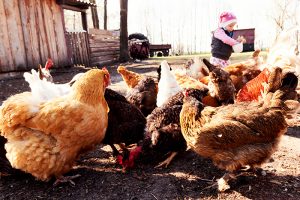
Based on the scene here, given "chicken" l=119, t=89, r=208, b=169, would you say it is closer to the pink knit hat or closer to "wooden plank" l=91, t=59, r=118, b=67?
the pink knit hat

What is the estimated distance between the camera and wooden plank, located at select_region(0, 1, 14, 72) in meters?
9.28

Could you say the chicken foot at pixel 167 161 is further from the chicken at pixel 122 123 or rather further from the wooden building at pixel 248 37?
the wooden building at pixel 248 37

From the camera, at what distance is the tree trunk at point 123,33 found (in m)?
16.4

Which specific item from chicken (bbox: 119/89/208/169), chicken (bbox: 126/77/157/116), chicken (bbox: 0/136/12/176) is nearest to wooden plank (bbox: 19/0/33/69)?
chicken (bbox: 126/77/157/116)

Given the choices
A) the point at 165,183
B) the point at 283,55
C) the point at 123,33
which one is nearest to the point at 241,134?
the point at 165,183

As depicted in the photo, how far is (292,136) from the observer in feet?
14.6

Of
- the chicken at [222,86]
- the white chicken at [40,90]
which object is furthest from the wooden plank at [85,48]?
the white chicken at [40,90]

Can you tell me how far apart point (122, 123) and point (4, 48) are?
24.0 ft

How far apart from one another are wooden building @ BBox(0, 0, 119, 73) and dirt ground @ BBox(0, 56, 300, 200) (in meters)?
7.25

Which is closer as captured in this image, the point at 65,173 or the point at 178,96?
the point at 65,173

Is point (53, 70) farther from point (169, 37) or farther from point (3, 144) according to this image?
point (169, 37)

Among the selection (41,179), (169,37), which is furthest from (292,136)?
(169,37)

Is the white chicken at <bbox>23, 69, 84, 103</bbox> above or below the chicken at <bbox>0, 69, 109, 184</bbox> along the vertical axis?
above

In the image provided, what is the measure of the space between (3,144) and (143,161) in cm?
178
